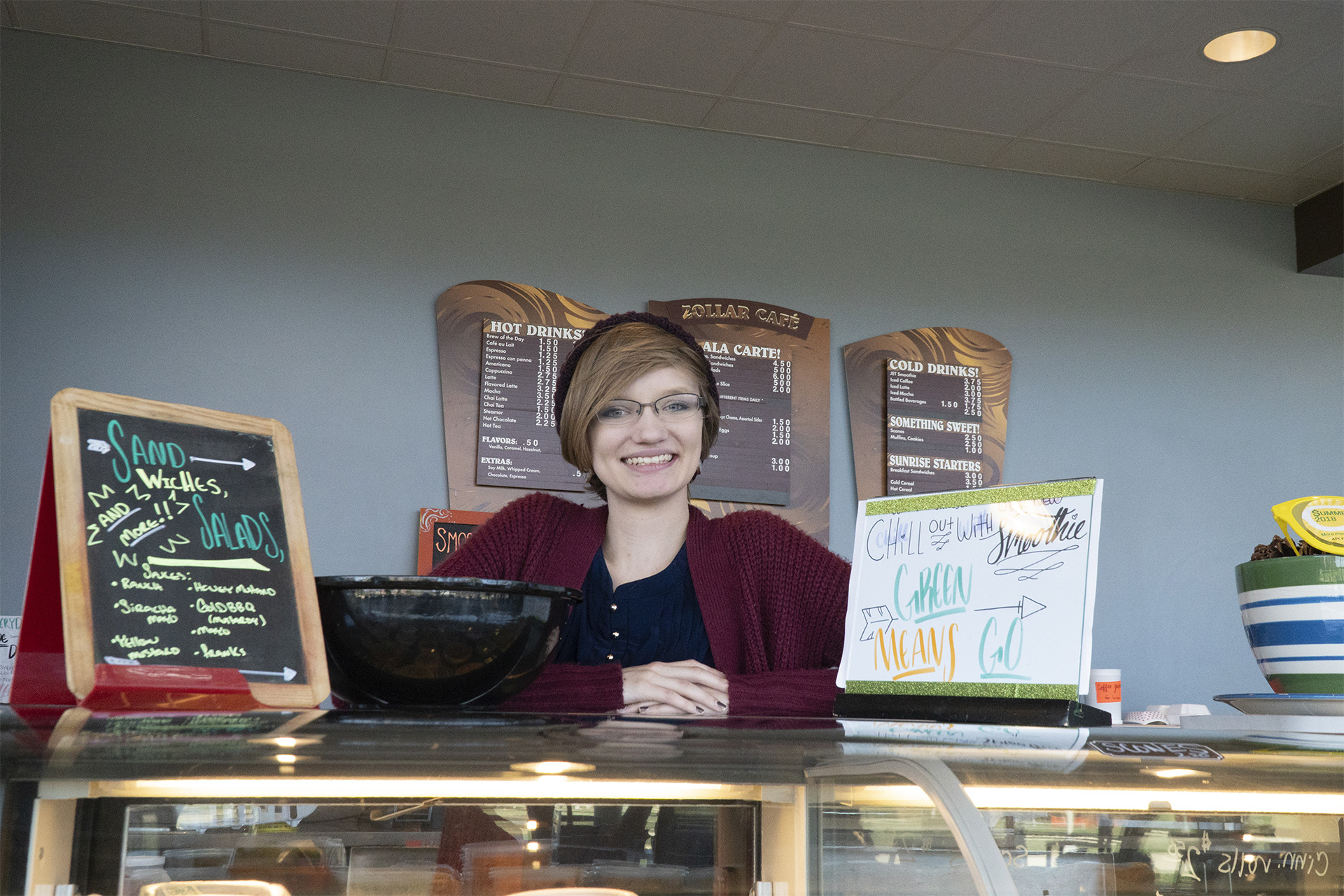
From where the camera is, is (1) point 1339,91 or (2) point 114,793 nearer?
(2) point 114,793

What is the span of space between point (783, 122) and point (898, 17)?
0.60m

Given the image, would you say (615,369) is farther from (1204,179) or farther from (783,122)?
(1204,179)

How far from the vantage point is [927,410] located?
3.25 m

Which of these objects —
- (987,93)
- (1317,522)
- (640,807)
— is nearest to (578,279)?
(987,93)

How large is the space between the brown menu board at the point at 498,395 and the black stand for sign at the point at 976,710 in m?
1.94

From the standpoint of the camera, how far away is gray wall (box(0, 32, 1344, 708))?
2.74 m

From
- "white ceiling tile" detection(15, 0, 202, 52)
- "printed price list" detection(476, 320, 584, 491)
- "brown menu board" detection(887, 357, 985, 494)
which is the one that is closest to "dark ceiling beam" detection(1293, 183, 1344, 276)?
"brown menu board" detection(887, 357, 985, 494)

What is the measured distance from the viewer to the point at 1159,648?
336 cm

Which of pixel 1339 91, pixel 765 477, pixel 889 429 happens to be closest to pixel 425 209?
pixel 765 477

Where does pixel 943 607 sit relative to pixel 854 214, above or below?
below

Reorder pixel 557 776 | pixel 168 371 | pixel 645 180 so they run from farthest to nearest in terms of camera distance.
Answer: pixel 645 180
pixel 168 371
pixel 557 776

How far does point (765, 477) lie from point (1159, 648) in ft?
4.66

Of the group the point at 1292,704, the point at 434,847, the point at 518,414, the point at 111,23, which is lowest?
the point at 434,847

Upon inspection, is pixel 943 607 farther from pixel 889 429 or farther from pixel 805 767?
pixel 889 429
